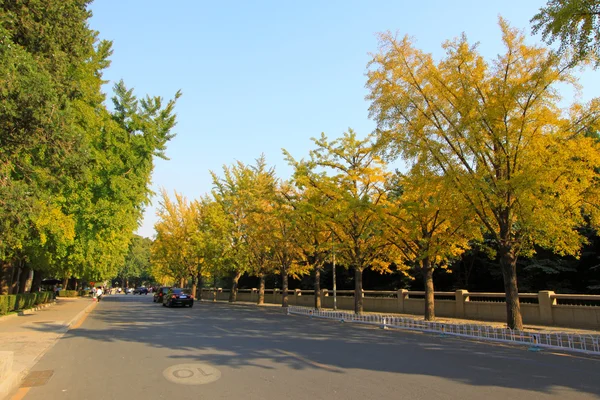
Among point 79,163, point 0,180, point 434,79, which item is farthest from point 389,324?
point 0,180

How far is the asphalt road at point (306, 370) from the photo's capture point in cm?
613

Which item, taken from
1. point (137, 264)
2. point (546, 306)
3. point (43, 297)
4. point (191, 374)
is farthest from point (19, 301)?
point (137, 264)

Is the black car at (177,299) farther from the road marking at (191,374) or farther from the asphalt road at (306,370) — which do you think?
the road marking at (191,374)

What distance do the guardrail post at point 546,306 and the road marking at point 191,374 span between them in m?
14.7

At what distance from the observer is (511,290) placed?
1410 centimetres

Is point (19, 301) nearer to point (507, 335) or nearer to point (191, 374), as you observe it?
point (191, 374)

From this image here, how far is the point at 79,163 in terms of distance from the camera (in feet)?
42.9

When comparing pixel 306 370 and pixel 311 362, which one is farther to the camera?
pixel 311 362

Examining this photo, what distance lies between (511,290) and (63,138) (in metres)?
15.5

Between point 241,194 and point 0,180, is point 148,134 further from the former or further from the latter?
point 241,194

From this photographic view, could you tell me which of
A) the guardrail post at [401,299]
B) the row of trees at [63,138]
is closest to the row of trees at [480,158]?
the guardrail post at [401,299]

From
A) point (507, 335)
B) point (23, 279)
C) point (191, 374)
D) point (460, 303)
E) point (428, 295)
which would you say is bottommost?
point (191, 374)

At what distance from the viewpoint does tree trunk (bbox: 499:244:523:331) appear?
1391 centimetres

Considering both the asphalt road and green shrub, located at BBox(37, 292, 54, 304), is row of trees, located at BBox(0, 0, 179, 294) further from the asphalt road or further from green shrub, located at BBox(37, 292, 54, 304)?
green shrub, located at BBox(37, 292, 54, 304)
